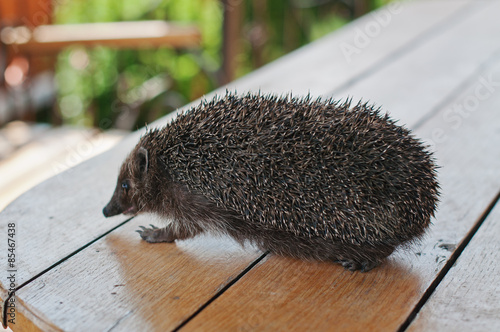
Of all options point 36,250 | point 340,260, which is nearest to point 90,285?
point 36,250

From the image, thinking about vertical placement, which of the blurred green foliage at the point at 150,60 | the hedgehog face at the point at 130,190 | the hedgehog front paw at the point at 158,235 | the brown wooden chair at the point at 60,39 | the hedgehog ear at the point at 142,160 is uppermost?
the hedgehog ear at the point at 142,160

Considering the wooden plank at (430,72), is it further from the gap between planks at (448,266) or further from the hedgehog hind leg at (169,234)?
the hedgehog hind leg at (169,234)

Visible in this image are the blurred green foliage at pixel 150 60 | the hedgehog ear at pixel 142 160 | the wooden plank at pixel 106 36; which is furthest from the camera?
the blurred green foliage at pixel 150 60

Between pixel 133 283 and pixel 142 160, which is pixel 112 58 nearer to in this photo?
pixel 142 160

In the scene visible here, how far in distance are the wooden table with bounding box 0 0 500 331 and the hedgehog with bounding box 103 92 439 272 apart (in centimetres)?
10

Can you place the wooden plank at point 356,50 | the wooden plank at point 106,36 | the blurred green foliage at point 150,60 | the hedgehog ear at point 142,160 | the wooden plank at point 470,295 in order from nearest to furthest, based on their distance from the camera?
the wooden plank at point 470,295
the hedgehog ear at point 142,160
the wooden plank at point 356,50
the wooden plank at point 106,36
the blurred green foliage at point 150,60

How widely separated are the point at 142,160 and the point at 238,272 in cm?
57

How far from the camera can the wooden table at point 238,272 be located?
5.40 ft

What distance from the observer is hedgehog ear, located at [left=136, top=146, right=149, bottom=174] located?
2119mm

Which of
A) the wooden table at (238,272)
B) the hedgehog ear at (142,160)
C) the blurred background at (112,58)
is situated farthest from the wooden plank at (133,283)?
the blurred background at (112,58)

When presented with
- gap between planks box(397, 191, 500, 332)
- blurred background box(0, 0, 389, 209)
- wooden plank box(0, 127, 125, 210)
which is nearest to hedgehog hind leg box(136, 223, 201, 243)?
gap between planks box(397, 191, 500, 332)

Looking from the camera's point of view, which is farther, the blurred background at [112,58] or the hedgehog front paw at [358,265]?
the blurred background at [112,58]

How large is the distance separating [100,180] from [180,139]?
2.20 feet

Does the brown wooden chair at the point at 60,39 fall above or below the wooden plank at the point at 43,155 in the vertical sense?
above
